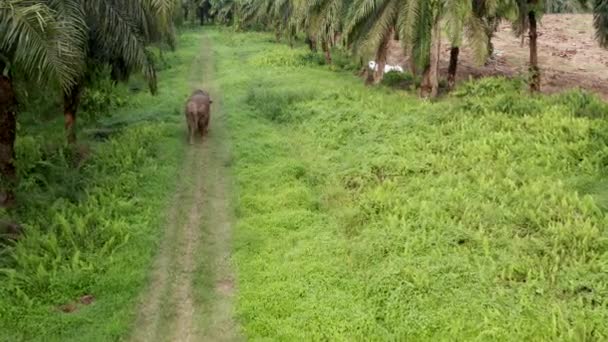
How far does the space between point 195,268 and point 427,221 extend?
455cm

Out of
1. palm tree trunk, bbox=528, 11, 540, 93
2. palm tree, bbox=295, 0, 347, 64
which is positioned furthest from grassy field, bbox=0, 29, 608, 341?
palm tree, bbox=295, 0, 347, 64

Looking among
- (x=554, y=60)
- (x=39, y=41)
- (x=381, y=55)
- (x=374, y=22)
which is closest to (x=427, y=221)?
(x=39, y=41)

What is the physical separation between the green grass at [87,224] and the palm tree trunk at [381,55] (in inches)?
342

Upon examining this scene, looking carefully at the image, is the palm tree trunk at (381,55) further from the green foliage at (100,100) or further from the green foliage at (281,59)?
the green foliage at (100,100)

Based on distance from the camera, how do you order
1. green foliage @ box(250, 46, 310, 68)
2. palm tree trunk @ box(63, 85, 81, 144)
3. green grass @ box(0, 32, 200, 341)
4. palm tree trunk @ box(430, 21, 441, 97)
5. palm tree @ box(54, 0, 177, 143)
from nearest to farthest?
green grass @ box(0, 32, 200, 341), palm tree @ box(54, 0, 177, 143), palm tree trunk @ box(63, 85, 81, 144), palm tree trunk @ box(430, 21, 441, 97), green foliage @ box(250, 46, 310, 68)

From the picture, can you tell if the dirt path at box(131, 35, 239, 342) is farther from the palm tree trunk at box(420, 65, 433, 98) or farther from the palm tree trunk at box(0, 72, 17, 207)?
the palm tree trunk at box(420, 65, 433, 98)

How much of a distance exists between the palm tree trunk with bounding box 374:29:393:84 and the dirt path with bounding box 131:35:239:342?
9.29 m

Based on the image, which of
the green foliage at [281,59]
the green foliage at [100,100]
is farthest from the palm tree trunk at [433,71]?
the green foliage at [281,59]

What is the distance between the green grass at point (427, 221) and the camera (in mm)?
8555

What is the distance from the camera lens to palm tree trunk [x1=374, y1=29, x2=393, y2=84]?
22208 mm

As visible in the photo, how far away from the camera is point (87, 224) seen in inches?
459

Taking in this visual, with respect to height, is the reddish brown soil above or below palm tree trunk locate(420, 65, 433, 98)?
above

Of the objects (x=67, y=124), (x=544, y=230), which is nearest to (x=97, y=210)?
(x=67, y=124)

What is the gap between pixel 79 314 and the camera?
8.98m
